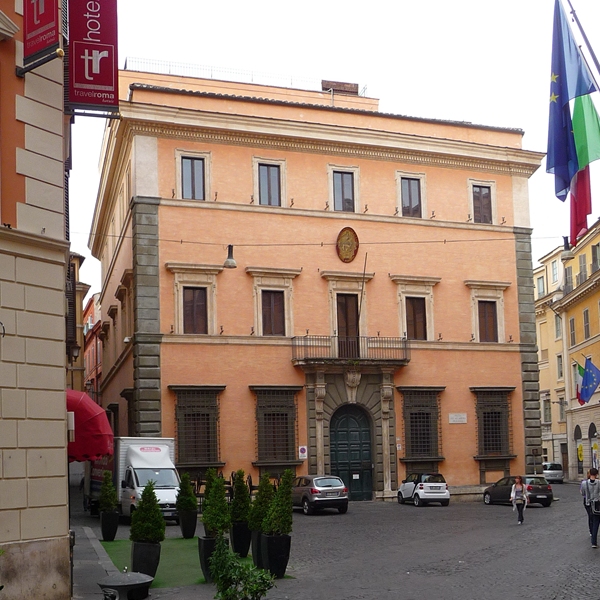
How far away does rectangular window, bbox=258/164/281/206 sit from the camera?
36.9 metres

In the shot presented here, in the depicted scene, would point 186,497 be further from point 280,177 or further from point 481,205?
point 481,205

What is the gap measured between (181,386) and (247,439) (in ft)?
10.2

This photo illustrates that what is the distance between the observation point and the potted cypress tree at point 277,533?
15688 mm

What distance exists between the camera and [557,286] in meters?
74.2

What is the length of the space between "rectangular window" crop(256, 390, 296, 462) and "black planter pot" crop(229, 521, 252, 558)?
55.0 feet

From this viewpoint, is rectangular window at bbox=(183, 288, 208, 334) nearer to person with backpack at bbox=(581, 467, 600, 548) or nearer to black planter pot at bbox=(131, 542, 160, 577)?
person with backpack at bbox=(581, 467, 600, 548)

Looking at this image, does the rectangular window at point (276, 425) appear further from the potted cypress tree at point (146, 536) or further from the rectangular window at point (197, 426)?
the potted cypress tree at point (146, 536)

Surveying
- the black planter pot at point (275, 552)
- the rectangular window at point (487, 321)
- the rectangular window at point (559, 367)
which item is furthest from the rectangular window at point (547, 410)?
the black planter pot at point (275, 552)

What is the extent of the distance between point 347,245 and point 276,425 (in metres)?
7.45

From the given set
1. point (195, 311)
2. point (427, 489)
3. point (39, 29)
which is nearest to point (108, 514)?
point (195, 311)

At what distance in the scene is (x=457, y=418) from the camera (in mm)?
38406

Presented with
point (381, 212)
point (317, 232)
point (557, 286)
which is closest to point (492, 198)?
point (381, 212)

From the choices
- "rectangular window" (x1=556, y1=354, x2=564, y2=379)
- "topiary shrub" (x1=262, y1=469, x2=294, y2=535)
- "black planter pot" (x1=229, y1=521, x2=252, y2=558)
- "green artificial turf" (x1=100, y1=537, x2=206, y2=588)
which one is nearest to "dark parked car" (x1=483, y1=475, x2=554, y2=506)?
"green artificial turf" (x1=100, y1=537, x2=206, y2=588)

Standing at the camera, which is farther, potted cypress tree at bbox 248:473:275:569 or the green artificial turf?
potted cypress tree at bbox 248:473:275:569
